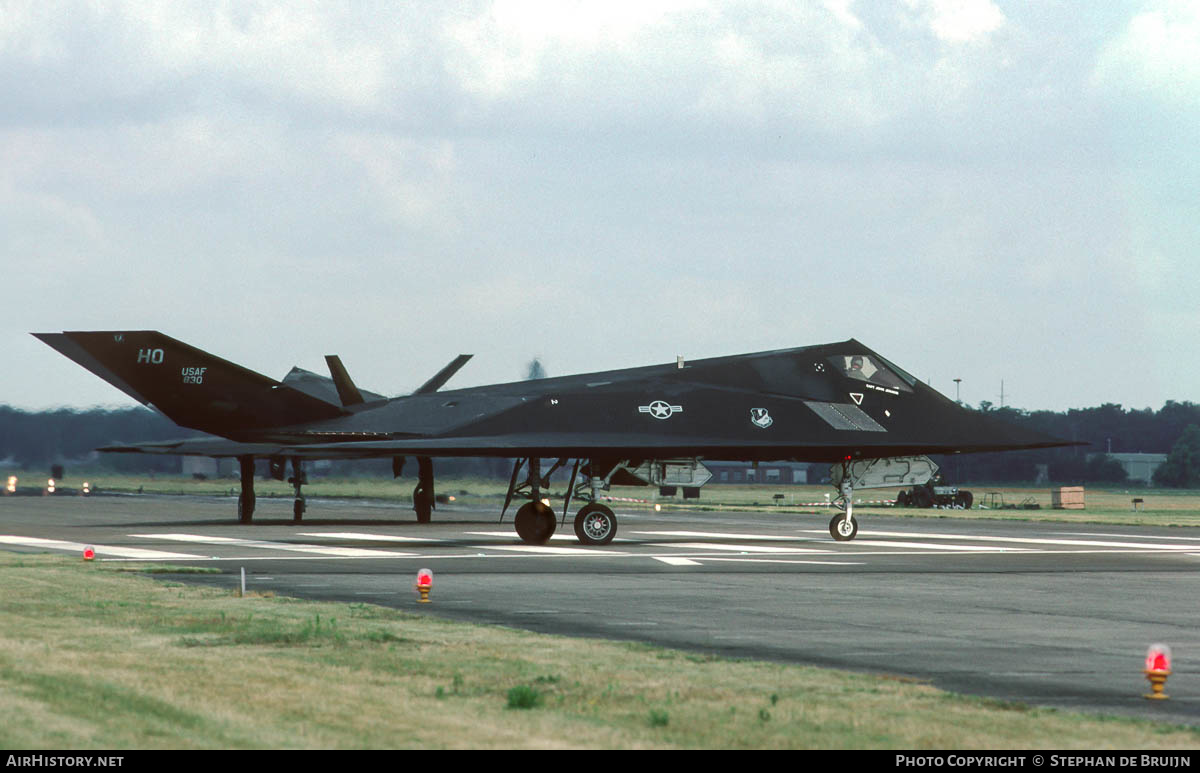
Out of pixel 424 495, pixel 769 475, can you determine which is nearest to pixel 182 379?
pixel 424 495

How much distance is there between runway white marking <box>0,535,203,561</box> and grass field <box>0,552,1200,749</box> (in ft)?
39.0

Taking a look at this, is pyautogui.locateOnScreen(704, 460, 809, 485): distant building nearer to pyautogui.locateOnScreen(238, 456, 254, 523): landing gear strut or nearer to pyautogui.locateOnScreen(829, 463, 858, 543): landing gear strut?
pyautogui.locateOnScreen(238, 456, 254, 523): landing gear strut

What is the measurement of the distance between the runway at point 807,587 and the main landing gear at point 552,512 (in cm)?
50

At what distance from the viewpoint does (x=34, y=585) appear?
18.6 meters

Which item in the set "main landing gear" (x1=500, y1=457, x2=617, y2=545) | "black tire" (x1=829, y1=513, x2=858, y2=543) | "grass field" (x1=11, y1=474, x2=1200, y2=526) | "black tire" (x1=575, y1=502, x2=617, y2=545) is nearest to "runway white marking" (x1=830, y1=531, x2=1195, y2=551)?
"black tire" (x1=829, y1=513, x2=858, y2=543)

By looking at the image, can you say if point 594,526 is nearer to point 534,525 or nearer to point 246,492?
point 534,525

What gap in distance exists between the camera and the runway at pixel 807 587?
1263 cm

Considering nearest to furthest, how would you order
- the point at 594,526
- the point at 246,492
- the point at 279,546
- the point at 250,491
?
the point at 279,546 → the point at 594,526 → the point at 250,491 → the point at 246,492

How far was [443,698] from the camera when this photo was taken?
9781mm

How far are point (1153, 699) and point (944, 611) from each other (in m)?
6.62

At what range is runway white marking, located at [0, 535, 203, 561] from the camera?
26094 millimetres

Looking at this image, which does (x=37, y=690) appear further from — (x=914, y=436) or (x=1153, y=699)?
(x=914, y=436)

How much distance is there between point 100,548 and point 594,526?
9633 millimetres
